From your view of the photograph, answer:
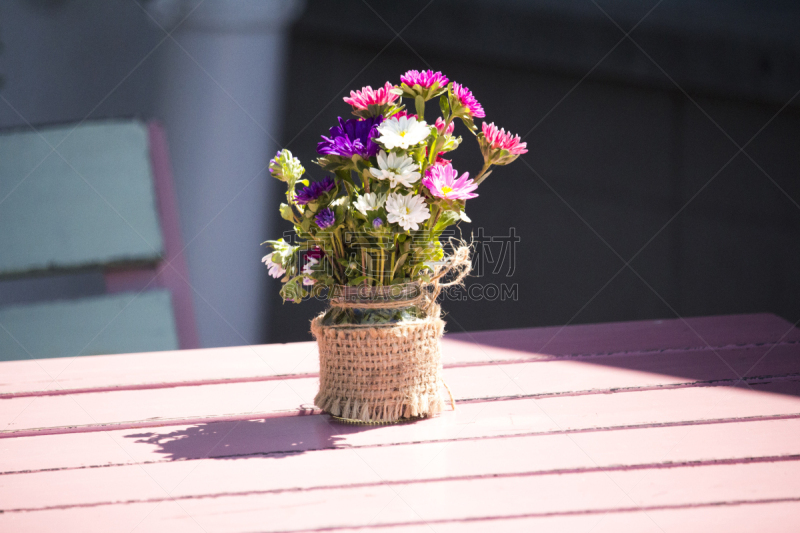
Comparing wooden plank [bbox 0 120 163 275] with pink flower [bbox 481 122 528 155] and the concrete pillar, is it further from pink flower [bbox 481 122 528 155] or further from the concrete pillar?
pink flower [bbox 481 122 528 155]

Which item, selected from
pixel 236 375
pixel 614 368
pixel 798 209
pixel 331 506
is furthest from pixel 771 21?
pixel 331 506

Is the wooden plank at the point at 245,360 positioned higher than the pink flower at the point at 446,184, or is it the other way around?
the pink flower at the point at 446,184

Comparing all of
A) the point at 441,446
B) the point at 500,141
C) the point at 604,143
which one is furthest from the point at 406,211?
the point at 604,143

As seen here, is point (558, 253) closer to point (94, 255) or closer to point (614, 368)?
point (614, 368)

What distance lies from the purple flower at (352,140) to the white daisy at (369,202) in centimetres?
6

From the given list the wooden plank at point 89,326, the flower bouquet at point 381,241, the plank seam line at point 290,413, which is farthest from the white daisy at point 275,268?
the wooden plank at point 89,326

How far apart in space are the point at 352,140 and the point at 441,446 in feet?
1.42

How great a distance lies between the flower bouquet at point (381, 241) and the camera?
3.13ft

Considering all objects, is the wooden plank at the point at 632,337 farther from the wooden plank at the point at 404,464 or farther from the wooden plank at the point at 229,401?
the wooden plank at the point at 404,464

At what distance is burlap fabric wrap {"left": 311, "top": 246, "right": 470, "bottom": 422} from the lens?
98 centimetres

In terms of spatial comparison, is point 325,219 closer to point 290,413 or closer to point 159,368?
point 290,413

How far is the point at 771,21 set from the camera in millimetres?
2188

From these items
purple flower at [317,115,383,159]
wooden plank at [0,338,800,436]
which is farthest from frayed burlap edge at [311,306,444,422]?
purple flower at [317,115,383,159]

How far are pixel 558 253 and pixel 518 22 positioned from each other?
0.82 meters
